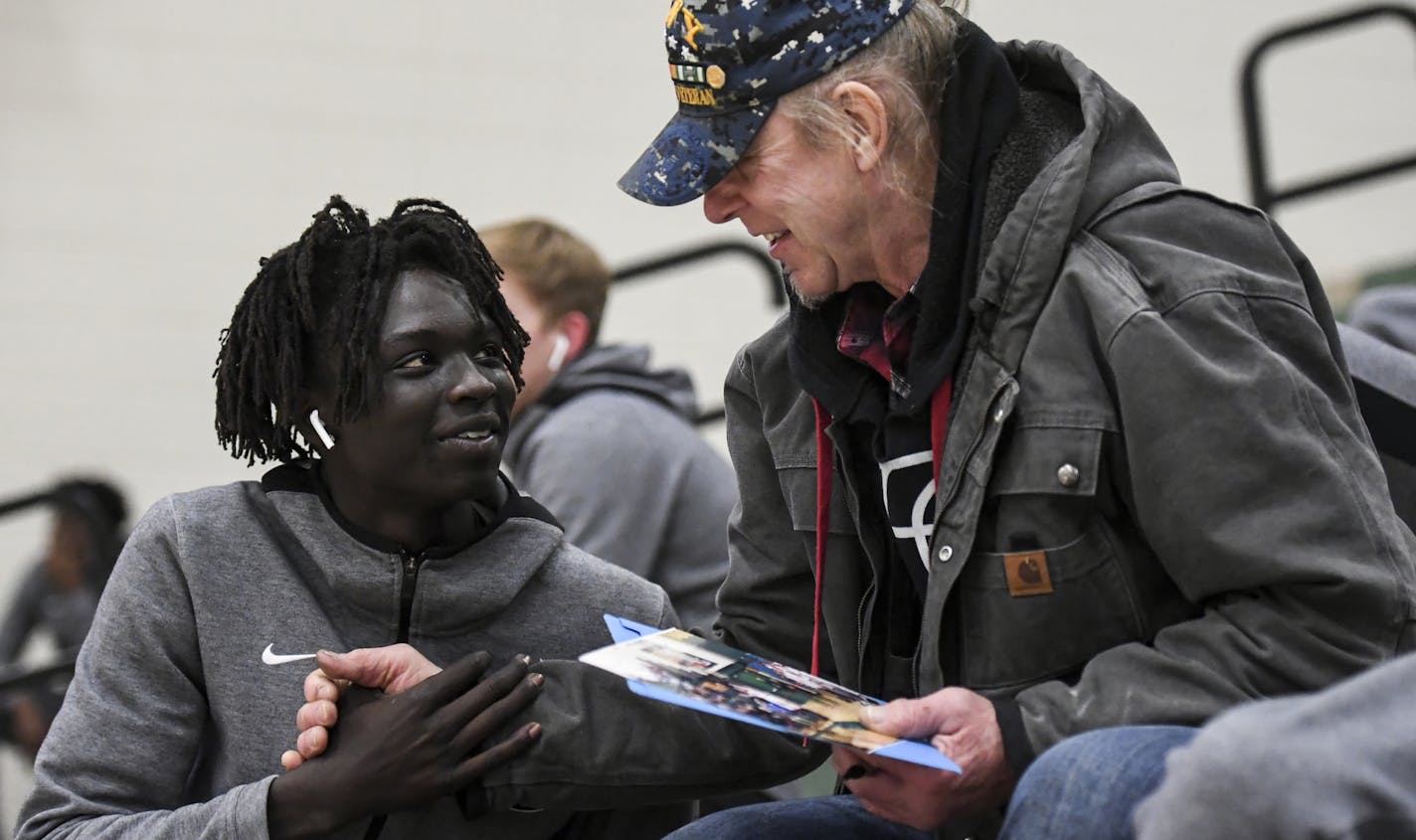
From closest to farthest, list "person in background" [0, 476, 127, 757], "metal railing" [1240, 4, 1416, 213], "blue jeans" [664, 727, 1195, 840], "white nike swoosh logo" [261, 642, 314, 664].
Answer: "blue jeans" [664, 727, 1195, 840]
"white nike swoosh logo" [261, 642, 314, 664]
"person in background" [0, 476, 127, 757]
"metal railing" [1240, 4, 1416, 213]

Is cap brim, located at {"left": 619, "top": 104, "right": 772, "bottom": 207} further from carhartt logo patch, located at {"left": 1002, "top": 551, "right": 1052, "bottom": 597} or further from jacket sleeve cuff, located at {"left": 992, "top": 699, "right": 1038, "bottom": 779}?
jacket sleeve cuff, located at {"left": 992, "top": 699, "right": 1038, "bottom": 779}

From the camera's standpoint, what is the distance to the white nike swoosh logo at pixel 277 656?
Answer: 2.12 meters

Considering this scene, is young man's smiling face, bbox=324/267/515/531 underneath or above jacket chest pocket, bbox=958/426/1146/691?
above

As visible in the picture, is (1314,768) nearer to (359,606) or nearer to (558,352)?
(359,606)

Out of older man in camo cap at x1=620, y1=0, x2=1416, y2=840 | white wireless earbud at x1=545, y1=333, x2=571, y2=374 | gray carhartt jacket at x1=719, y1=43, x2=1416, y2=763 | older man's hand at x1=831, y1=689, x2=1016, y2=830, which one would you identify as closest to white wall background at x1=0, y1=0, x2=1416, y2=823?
white wireless earbud at x1=545, y1=333, x2=571, y2=374

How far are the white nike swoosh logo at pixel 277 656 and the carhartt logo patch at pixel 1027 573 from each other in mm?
783

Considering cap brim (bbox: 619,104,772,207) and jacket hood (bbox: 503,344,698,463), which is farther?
jacket hood (bbox: 503,344,698,463)

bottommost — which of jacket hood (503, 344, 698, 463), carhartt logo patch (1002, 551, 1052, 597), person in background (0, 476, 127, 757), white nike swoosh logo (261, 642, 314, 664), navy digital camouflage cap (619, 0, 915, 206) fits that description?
person in background (0, 476, 127, 757)

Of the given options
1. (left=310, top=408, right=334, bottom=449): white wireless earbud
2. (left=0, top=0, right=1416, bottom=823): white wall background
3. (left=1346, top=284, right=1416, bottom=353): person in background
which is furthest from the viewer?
(left=0, top=0, right=1416, bottom=823): white wall background

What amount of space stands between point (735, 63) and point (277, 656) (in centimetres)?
83

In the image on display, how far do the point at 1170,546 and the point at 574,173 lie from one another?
409cm

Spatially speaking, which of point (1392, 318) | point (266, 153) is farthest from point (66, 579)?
point (1392, 318)

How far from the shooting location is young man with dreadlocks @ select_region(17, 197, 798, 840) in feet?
6.62

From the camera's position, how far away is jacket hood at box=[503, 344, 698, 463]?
139 inches
